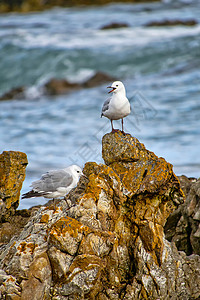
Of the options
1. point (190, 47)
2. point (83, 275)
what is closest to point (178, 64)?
point (190, 47)

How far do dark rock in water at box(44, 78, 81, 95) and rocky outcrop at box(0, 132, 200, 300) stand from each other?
1821 centimetres

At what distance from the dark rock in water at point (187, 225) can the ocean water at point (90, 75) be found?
3.30 m

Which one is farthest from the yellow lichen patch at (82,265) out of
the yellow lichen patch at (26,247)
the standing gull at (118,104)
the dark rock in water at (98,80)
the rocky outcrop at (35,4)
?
the rocky outcrop at (35,4)

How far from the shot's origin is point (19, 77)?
27.8 metres

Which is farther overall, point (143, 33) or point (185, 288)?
point (143, 33)

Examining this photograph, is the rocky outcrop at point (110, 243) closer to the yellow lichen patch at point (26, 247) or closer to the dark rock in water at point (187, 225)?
the yellow lichen patch at point (26, 247)

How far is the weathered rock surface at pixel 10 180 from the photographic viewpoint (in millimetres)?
6543

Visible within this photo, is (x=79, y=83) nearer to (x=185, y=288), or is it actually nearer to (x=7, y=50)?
(x=7, y=50)

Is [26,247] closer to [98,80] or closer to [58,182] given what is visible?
[58,182]

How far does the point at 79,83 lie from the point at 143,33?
12.2 metres

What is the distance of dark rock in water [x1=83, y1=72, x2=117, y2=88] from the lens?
2397 centimetres

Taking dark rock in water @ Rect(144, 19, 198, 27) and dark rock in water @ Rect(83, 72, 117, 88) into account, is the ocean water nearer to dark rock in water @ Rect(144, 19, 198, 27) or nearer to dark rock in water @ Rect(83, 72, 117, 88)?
dark rock in water @ Rect(144, 19, 198, 27)

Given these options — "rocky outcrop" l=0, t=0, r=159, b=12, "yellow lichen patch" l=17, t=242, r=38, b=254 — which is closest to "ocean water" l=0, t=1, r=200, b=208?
Result: "rocky outcrop" l=0, t=0, r=159, b=12

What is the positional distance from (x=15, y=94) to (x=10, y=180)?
17626 millimetres
